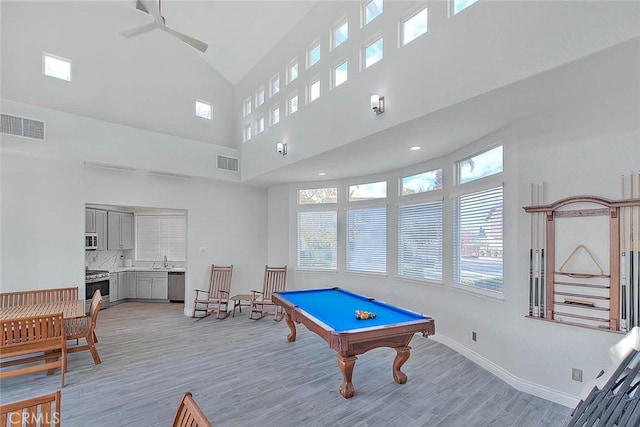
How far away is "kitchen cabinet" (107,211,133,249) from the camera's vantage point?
7.72m

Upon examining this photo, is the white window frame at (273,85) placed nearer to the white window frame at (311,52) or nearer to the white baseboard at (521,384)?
the white window frame at (311,52)

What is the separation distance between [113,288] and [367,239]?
6370mm

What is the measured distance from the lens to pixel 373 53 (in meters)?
3.96

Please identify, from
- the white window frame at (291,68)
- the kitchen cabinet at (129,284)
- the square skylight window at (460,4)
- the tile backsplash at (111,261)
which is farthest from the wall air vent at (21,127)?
the square skylight window at (460,4)

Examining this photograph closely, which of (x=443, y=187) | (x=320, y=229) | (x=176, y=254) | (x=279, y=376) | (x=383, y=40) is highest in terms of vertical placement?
(x=383, y=40)

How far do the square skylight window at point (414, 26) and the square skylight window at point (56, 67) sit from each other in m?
5.69

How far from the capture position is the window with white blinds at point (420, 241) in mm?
5059

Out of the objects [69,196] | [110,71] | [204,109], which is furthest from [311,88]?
[69,196]

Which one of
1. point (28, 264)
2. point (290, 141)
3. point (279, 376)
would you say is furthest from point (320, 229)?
point (28, 264)

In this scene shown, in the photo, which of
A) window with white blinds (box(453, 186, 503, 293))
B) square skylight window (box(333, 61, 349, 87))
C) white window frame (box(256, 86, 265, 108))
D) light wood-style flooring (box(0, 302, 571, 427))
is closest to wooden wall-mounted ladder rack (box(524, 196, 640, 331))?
window with white blinds (box(453, 186, 503, 293))

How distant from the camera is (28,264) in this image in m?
4.87

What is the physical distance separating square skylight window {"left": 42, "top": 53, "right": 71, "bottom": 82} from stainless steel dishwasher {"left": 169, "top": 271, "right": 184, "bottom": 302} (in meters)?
4.76

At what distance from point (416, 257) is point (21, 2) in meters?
7.72

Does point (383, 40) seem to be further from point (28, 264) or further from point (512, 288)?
point (28, 264)
